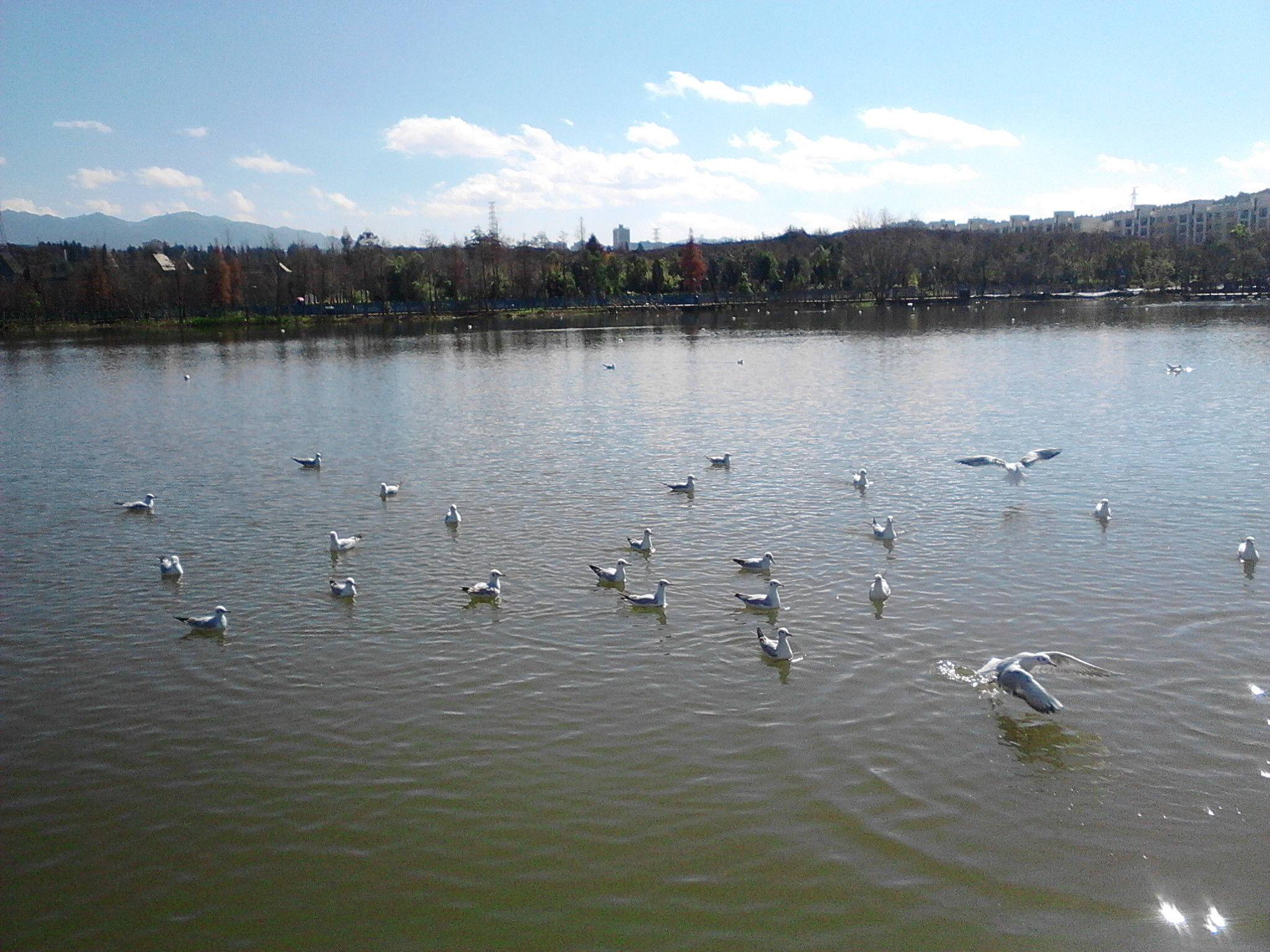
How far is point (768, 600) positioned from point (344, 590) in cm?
575

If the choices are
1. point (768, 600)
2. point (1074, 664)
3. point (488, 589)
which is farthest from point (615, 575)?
point (1074, 664)

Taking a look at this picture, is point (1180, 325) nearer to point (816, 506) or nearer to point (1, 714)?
point (816, 506)

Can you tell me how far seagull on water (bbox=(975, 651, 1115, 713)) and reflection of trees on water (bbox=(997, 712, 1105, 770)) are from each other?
0.18 meters

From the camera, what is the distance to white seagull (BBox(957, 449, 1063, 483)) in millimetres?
16797

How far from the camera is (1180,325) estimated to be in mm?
60312

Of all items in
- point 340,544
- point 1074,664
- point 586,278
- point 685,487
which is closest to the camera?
point 1074,664

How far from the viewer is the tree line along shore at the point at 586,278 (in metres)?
102

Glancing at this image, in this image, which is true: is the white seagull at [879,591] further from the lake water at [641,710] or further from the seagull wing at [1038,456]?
the seagull wing at [1038,456]

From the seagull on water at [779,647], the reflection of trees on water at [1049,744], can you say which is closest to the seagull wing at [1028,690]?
the reflection of trees on water at [1049,744]

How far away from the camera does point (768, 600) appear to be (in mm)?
11398

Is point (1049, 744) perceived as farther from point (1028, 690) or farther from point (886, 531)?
point (886, 531)

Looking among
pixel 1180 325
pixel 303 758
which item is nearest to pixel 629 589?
pixel 303 758

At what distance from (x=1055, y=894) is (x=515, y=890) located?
3.88 metres

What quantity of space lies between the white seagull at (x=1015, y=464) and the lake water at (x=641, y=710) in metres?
0.45
